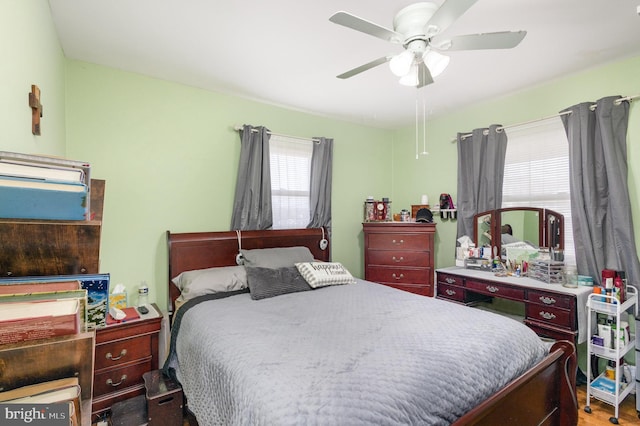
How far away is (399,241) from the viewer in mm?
3387

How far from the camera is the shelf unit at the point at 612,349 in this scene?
2.12 meters

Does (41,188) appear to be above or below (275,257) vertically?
above

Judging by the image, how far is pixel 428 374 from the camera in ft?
4.03

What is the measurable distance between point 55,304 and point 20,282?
0.10 metres

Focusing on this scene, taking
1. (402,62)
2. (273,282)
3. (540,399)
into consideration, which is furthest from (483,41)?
(273,282)

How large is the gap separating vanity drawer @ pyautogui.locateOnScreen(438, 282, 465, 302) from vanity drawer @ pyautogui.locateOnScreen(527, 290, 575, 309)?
1.91 feet

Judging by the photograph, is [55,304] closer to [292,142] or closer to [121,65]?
[121,65]

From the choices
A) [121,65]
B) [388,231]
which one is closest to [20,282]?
[121,65]

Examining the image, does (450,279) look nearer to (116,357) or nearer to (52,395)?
(116,357)

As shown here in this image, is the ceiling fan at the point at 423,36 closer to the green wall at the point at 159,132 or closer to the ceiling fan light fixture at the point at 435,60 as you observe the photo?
the ceiling fan light fixture at the point at 435,60

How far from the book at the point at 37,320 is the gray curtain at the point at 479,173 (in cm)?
336

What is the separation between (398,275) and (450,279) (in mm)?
553

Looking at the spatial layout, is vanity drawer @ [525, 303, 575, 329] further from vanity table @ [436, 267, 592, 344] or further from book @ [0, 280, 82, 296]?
book @ [0, 280, 82, 296]

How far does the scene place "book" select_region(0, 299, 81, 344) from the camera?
1.98 ft
